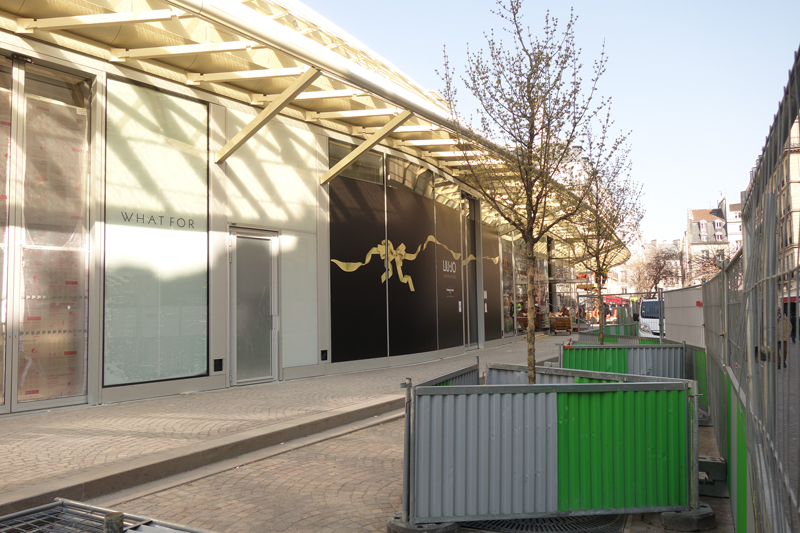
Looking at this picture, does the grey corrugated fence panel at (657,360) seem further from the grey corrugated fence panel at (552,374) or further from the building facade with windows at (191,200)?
the building facade with windows at (191,200)

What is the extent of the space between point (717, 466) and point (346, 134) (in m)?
11.8

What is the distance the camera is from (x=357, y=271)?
15.8m

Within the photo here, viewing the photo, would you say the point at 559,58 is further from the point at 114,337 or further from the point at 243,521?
the point at 114,337

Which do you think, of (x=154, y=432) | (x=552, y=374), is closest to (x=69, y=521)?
(x=552, y=374)

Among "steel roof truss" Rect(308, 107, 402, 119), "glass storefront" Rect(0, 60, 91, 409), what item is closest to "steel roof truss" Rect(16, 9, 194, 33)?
"glass storefront" Rect(0, 60, 91, 409)

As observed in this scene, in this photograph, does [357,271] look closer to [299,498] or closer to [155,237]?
[155,237]

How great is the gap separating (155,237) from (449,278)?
11.3 m

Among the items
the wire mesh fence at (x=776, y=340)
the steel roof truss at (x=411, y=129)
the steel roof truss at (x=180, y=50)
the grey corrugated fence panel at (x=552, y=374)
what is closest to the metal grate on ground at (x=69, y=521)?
the wire mesh fence at (x=776, y=340)

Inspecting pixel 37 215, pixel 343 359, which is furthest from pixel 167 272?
pixel 343 359

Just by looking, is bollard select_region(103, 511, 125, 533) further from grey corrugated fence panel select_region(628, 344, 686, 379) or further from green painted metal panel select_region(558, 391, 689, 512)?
grey corrugated fence panel select_region(628, 344, 686, 379)

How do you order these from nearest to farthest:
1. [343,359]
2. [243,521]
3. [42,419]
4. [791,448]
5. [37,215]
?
[791,448] → [243,521] → [42,419] → [37,215] → [343,359]

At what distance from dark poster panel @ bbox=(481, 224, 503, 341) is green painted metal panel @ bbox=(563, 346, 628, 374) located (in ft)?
46.6

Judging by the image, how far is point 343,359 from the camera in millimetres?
15180

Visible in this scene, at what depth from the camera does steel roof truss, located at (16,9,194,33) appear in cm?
915
